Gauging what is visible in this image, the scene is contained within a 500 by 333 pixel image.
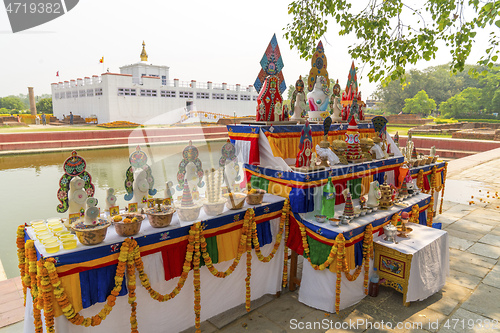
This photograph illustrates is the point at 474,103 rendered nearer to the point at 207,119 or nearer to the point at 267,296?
the point at 207,119

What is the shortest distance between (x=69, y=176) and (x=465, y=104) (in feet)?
199

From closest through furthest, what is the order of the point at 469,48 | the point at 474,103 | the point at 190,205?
the point at 190,205 < the point at 469,48 < the point at 474,103

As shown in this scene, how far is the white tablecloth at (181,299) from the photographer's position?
3014mm

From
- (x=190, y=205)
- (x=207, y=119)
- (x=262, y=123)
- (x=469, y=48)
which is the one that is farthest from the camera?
(x=207, y=119)

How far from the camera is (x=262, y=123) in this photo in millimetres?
4902

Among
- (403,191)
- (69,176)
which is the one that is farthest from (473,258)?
(69,176)

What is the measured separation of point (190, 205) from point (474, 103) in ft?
198

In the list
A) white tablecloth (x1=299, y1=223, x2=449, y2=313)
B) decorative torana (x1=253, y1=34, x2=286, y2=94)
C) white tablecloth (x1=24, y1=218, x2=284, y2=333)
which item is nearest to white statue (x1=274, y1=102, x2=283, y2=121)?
decorative torana (x1=253, y1=34, x2=286, y2=94)

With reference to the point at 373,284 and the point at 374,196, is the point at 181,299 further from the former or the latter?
the point at 374,196

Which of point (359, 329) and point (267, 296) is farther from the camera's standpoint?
point (267, 296)

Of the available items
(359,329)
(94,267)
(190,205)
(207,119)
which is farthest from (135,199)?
(207,119)

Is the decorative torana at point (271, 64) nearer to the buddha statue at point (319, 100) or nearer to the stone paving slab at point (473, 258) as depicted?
the buddha statue at point (319, 100)

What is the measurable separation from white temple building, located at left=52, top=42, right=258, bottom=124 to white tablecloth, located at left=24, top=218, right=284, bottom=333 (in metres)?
25.9

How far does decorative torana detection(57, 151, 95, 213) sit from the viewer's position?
3.12 meters
